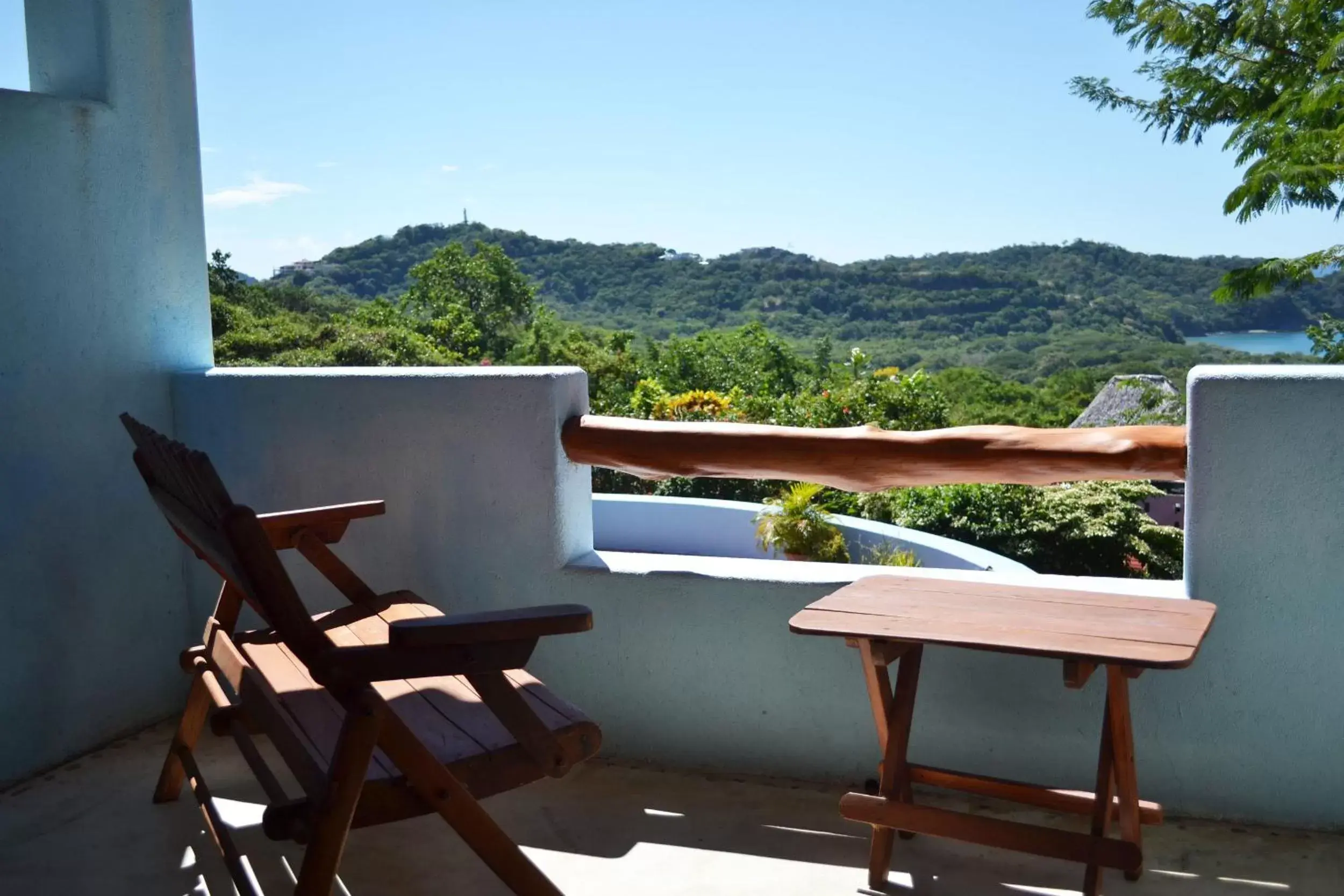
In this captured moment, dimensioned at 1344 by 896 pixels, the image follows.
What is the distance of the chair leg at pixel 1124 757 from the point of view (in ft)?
6.78

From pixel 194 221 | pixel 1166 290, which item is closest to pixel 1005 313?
pixel 1166 290

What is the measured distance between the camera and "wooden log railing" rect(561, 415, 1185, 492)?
249 cm

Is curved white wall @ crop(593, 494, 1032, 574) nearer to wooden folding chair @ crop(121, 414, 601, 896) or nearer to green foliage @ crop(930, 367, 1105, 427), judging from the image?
wooden folding chair @ crop(121, 414, 601, 896)

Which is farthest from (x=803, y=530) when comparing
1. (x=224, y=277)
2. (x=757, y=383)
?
(x=224, y=277)

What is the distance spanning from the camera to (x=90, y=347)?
10.3ft

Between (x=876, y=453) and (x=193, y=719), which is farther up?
(x=876, y=453)

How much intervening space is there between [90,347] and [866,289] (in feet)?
86.8

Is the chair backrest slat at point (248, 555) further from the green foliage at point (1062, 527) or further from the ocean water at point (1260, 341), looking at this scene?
the ocean water at point (1260, 341)

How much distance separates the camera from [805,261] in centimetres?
3005

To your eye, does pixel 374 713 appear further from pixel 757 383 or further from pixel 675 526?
pixel 757 383

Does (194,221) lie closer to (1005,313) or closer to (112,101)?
(112,101)

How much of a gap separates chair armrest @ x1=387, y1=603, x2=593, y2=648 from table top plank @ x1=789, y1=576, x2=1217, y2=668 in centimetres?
49

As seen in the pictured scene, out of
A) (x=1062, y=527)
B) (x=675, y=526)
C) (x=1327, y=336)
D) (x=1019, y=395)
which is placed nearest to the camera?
(x=1062, y=527)

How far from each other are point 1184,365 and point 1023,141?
1887 centimetres
